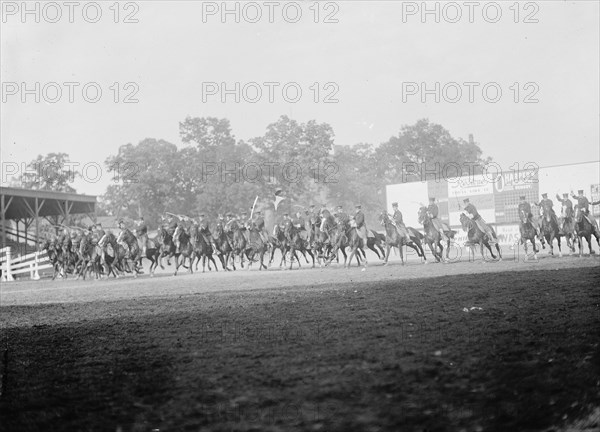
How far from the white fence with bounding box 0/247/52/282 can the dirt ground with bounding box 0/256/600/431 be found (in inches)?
1091

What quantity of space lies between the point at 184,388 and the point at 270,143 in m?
43.8

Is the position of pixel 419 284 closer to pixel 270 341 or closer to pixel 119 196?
pixel 270 341

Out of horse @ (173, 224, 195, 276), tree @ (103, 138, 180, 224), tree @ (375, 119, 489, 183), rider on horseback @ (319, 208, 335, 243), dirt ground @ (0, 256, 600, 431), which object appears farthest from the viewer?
tree @ (375, 119, 489, 183)

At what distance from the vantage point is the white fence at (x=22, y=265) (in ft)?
113

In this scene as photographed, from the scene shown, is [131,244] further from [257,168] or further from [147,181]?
[147,181]

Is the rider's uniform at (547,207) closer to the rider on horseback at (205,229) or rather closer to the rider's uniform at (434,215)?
the rider's uniform at (434,215)

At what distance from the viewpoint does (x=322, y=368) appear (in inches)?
190

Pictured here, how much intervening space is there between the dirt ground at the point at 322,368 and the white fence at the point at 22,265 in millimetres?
27708

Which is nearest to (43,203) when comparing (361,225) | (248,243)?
(248,243)

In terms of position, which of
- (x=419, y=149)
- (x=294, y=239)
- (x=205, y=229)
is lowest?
(x=294, y=239)

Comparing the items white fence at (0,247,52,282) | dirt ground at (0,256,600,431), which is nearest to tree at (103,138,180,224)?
white fence at (0,247,52,282)

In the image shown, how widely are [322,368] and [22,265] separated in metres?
33.9

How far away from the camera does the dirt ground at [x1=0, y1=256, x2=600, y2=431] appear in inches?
145

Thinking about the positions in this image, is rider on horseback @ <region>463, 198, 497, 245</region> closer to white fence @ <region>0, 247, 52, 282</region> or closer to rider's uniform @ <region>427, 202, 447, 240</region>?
rider's uniform @ <region>427, 202, 447, 240</region>
